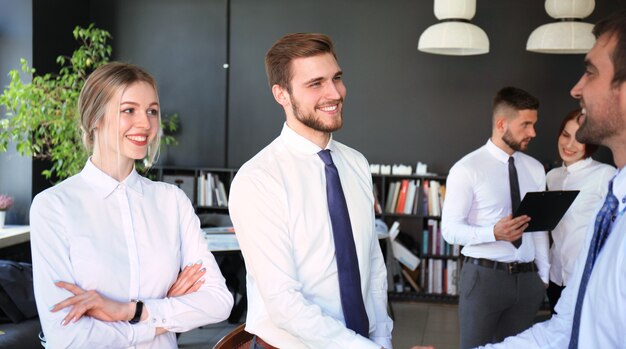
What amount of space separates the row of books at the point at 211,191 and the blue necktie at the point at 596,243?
630 cm

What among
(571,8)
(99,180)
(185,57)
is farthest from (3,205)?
(571,8)

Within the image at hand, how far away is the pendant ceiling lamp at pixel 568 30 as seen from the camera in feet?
18.8

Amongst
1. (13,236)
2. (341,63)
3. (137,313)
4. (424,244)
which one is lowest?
(424,244)

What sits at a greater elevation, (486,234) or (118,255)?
(118,255)

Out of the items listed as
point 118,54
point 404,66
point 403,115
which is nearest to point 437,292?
point 403,115

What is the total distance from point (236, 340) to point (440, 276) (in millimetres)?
5625

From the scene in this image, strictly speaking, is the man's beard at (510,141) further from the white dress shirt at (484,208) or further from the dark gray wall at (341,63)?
the dark gray wall at (341,63)

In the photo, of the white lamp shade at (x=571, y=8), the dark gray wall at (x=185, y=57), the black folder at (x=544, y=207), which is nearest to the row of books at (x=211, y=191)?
the dark gray wall at (x=185, y=57)

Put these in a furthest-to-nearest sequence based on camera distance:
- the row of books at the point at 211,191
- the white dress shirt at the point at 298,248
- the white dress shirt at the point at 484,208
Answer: the row of books at the point at 211,191 → the white dress shirt at the point at 484,208 → the white dress shirt at the point at 298,248

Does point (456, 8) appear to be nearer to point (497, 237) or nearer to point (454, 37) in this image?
point (454, 37)

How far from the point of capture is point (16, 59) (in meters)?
7.42

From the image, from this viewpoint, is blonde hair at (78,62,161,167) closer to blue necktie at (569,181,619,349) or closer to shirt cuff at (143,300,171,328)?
shirt cuff at (143,300,171,328)

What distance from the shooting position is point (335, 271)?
2551 millimetres

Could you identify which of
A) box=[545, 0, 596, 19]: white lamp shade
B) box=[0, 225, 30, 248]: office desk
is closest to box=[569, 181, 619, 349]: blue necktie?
box=[545, 0, 596, 19]: white lamp shade
